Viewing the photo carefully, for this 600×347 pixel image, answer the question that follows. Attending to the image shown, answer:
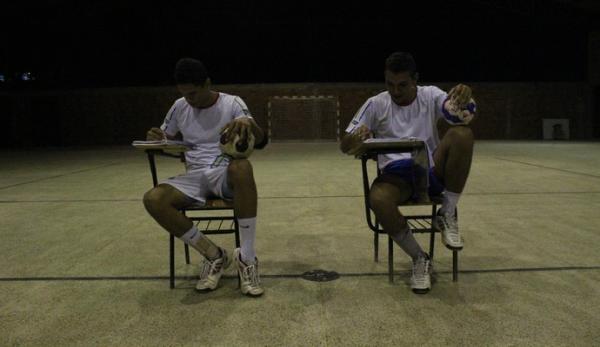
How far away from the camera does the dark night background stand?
54.9ft

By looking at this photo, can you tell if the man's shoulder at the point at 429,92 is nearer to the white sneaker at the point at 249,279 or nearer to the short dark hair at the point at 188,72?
the short dark hair at the point at 188,72

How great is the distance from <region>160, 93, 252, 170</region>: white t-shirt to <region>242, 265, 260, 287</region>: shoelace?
1.93 feet

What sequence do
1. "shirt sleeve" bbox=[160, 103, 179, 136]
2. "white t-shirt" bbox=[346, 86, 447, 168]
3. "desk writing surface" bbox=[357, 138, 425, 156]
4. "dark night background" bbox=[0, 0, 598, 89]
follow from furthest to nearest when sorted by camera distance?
"dark night background" bbox=[0, 0, 598, 89] → "shirt sleeve" bbox=[160, 103, 179, 136] → "white t-shirt" bbox=[346, 86, 447, 168] → "desk writing surface" bbox=[357, 138, 425, 156]

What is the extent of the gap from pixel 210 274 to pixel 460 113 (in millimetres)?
1503

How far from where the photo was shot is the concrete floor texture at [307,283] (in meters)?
1.85

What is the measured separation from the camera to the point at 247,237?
2.28 metres

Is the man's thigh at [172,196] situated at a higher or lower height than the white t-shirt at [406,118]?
lower

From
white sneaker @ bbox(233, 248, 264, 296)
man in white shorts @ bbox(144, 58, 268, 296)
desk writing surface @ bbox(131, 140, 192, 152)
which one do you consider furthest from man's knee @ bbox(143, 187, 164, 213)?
white sneaker @ bbox(233, 248, 264, 296)

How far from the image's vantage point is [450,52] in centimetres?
1714

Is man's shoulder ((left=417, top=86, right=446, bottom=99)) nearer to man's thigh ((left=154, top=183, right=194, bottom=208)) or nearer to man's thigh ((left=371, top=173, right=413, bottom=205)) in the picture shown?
man's thigh ((left=371, top=173, right=413, bottom=205))

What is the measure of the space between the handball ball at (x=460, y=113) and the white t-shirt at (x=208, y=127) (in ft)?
3.42

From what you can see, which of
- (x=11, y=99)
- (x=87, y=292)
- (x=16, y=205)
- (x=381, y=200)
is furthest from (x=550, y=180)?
(x=11, y=99)

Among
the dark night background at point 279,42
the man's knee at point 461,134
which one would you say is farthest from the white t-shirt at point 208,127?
the dark night background at point 279,42

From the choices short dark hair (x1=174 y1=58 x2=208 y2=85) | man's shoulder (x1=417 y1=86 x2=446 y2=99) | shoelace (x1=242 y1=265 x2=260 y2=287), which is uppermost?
short dark hair (x1=174 y1=58 x2=208 y2=85)
